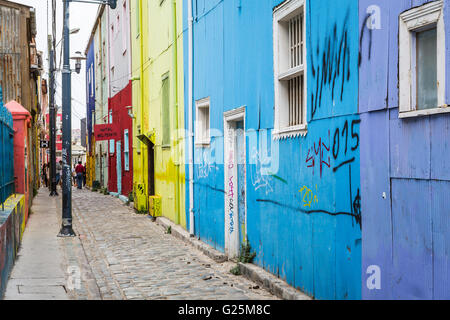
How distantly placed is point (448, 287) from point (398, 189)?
93 centimetres

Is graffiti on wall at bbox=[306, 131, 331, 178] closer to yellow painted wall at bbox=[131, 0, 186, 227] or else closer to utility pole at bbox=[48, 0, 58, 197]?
yellow painted wall at bbox=[131, 0, 186, 227]

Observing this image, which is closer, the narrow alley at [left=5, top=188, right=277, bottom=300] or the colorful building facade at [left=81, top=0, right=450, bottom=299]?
the colorful building facade at [left=81, top=0, right=450, bottom=299]

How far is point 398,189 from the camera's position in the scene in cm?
471

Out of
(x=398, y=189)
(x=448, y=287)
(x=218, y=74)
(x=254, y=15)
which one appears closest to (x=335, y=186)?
(x=398, y=189)

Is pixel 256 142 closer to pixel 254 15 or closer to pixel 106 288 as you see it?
pixel 254 15

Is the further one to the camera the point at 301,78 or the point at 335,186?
the point at 301,78

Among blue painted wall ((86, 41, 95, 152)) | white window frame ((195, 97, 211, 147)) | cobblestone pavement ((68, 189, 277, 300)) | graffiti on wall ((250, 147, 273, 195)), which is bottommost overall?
cobblestone pavement ((68, 189, 277, 300))

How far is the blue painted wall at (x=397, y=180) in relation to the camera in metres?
4.18

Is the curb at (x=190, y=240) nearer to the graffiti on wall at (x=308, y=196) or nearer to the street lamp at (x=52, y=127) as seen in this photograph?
the graffiti on wall at (x=308, y=196)

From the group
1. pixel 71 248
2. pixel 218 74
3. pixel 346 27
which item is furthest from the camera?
pixel 71 248

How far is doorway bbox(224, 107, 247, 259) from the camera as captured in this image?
9250 millimetres

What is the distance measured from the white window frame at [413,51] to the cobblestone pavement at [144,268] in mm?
3411

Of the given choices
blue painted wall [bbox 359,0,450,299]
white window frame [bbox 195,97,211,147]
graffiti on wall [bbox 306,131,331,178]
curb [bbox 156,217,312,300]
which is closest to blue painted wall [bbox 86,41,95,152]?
white window frame [bbox 195,97,211,147]

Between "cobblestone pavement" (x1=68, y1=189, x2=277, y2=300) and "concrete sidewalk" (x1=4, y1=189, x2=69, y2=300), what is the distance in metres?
0.26
